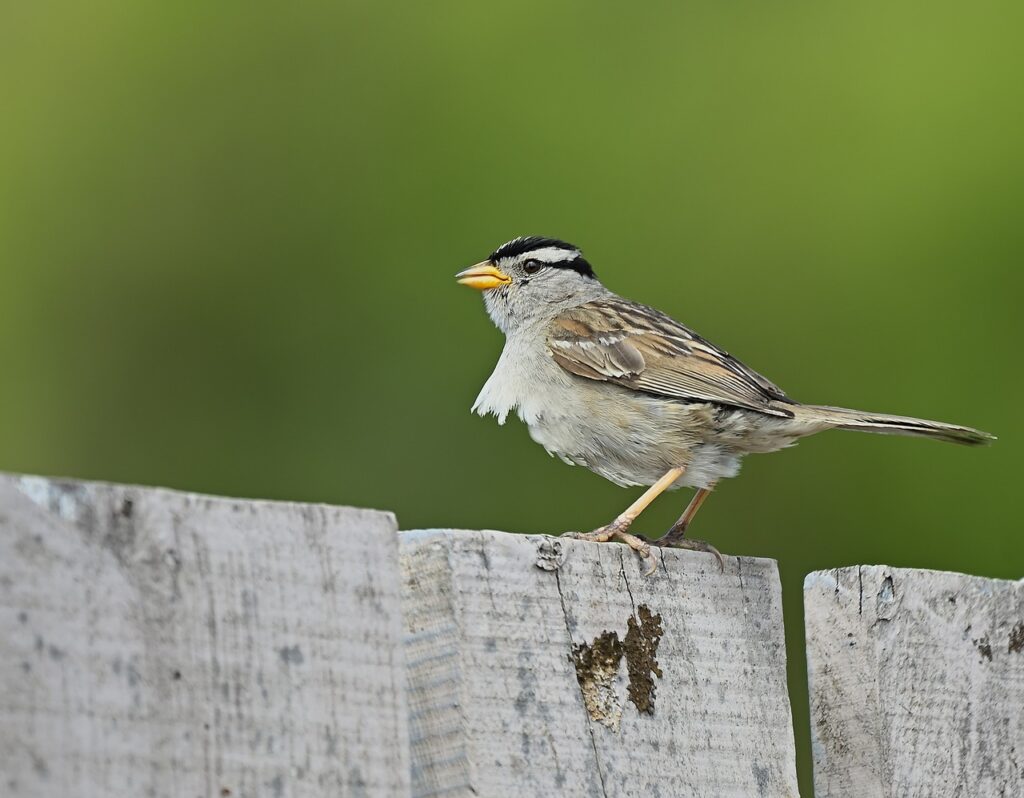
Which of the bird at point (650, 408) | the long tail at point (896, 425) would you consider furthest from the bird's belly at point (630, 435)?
the long tail at point (896, 425)

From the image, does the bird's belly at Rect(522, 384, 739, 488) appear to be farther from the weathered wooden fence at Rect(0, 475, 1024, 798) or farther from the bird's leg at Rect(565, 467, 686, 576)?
the weathered wooden fence at Rect(0, 475, 1024, 798)

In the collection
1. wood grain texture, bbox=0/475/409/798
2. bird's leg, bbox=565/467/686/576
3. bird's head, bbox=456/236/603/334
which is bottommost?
wood grain texture, bbox=0/475/409/798

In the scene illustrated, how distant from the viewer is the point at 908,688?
2859 mm

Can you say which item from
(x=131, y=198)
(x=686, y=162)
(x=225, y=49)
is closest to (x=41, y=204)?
(x=131, y=198)

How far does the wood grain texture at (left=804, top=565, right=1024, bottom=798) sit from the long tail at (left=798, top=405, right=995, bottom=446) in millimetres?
1363

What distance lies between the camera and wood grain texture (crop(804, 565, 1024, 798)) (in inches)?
111

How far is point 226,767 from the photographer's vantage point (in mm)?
2035

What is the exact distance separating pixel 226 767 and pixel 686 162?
601 centimetres

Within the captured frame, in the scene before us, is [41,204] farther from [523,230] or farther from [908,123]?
[908,123]

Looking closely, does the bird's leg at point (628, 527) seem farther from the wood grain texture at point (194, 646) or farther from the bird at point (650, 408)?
the wood grain texture at point (194, 646)

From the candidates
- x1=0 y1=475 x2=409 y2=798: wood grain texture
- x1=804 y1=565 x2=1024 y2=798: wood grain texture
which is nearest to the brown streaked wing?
x1=804 y1=565 x2=1024 y2=798: wood grain texture

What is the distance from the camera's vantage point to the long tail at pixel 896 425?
4348 millimetres

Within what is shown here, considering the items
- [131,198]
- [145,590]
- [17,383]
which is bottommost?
[145,590]

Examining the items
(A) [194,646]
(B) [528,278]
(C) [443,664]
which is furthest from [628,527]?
(A) [194,646]
